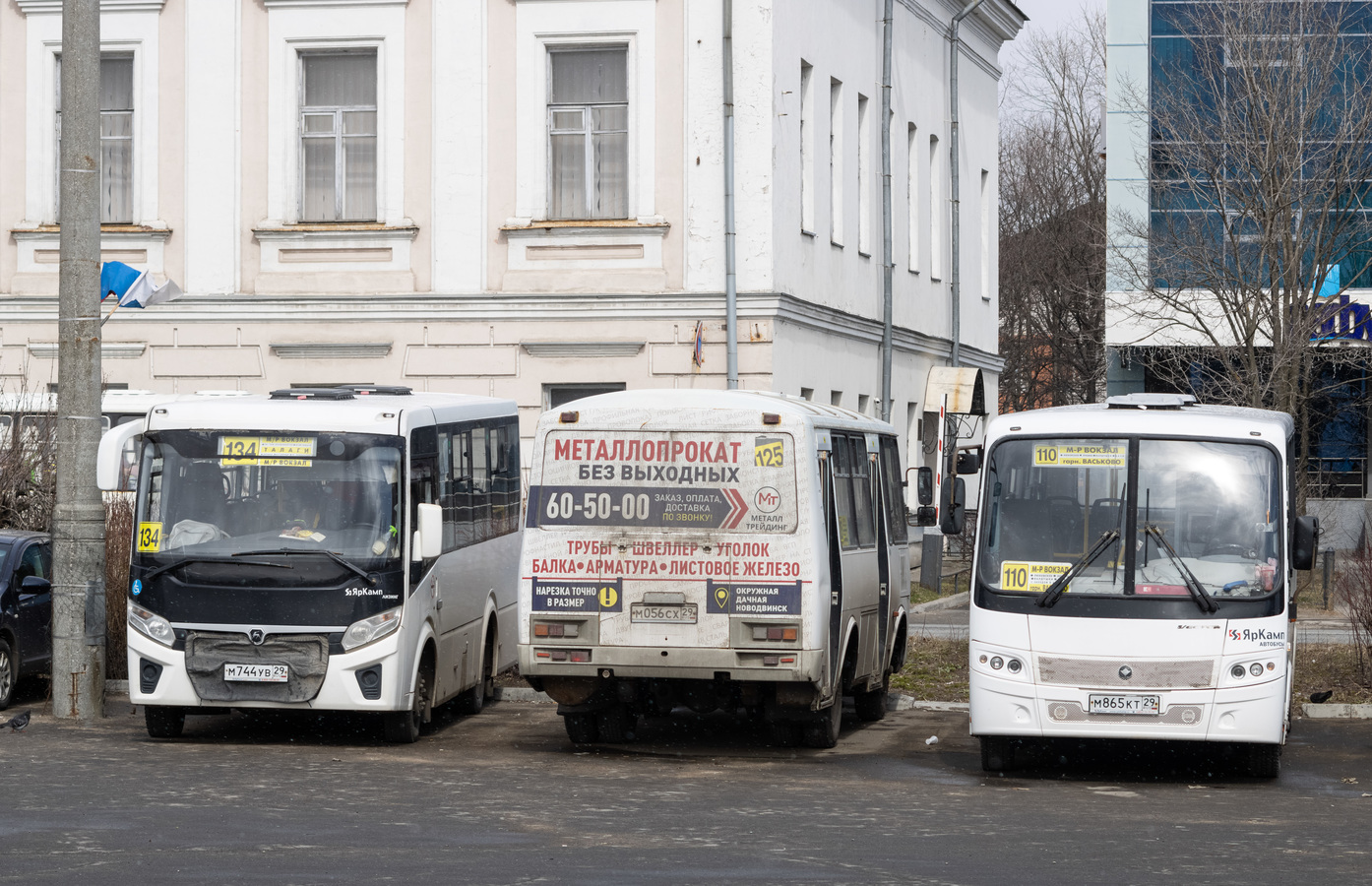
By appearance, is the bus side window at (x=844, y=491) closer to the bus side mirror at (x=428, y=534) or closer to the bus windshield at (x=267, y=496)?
the bus side mirror at (x=428, y=534)

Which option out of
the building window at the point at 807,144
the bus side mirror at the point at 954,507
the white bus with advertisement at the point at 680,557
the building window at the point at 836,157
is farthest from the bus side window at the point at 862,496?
the building window at the point at 836,157

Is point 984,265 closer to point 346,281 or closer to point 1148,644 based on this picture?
point 346,281

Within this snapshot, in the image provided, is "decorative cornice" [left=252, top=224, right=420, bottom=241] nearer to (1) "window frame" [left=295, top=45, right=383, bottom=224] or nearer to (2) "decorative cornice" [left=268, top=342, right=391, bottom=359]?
(1) "window frame" [left=295, top=45, right=383, bottom=224]

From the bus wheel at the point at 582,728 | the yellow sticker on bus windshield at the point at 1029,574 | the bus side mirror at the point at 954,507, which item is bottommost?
the bus wheel at the point at 582,728

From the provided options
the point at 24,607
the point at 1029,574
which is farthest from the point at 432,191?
the point at 1029,574

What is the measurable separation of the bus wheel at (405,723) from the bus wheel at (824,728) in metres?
2.84

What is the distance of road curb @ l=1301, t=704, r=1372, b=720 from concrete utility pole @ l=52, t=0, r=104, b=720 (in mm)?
9722

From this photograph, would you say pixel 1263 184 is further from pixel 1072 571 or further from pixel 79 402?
pixel 79 402

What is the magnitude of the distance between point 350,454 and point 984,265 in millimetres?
26104

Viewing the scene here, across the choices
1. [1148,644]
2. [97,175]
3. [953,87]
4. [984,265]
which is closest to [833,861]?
[1148,644]

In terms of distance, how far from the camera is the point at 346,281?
2552cm

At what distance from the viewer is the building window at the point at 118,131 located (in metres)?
26.0

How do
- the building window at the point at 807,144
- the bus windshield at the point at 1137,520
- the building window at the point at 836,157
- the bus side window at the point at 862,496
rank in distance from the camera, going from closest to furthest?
the bus windshield at the point at 1137,520 < the bus side window at the point at 862,496 < the building window at the point at 807,144 < the building window at the point at 836,157

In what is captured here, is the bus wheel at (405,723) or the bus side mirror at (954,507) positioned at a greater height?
the bus side mirror at (954,507)
